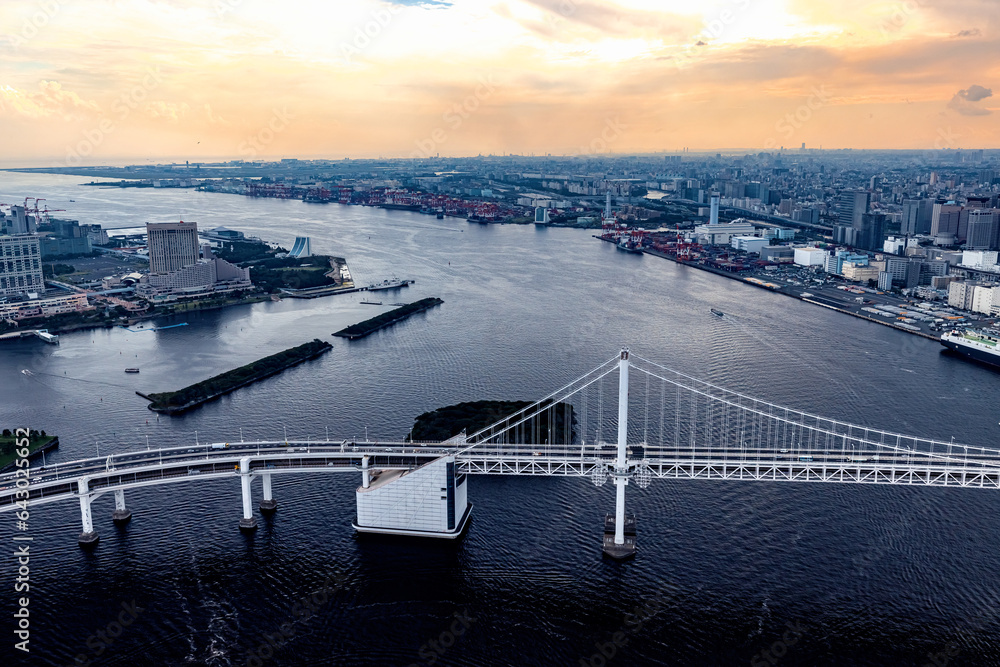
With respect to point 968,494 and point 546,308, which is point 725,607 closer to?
point 968,494

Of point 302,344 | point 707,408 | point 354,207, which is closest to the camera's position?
point 707,408

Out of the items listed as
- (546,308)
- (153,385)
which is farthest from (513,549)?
(546,308)

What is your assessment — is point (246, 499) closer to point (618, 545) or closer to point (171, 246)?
point (618, 545)

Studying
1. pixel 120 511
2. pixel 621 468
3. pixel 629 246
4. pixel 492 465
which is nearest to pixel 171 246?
pixel 120 511

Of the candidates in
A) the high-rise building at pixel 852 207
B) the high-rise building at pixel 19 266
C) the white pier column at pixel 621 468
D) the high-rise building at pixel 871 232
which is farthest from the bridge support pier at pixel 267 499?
the high-rise building at pixel 852 207

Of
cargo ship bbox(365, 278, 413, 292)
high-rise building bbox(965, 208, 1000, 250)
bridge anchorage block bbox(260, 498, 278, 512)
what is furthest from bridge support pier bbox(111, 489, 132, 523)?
high-rise building bbox(965, 208, 1000, 250)

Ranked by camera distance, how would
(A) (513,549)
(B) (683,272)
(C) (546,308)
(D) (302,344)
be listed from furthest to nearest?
(B) (683,272) → (C) (546,308) → (D) (302,344) → (A) (513,549)

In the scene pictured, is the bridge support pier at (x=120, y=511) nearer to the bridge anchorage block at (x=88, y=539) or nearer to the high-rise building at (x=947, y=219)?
the bridge anchorage block at (x=88, y=539)
